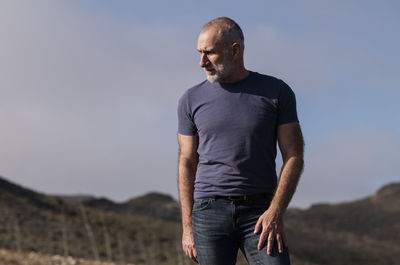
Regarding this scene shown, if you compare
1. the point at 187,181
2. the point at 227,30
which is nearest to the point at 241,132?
the point at 187,181

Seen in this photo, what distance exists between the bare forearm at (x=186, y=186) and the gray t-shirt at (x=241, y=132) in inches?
3.0

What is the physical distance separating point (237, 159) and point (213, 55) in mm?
523

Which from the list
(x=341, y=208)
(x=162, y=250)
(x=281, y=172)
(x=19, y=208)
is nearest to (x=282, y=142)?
(x=281, y=172)

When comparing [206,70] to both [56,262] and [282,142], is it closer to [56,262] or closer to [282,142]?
[282,142]

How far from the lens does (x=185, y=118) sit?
3.55 meters

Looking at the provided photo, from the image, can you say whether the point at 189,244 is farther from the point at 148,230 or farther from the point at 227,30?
the point at 148,230

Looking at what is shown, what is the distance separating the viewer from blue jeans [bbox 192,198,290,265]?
3.24m

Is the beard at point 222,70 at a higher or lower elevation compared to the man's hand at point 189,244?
higher

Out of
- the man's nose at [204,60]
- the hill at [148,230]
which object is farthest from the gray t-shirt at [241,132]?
the hill at [148,230]

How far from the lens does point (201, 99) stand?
3.46 meters

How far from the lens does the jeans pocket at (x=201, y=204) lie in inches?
130

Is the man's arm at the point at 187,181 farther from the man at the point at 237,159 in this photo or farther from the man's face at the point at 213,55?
the man's face at the point at 213,55

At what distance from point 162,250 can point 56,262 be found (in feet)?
67.8

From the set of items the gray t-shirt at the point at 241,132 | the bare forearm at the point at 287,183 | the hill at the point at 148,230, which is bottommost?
the hill at the point at 148,230
